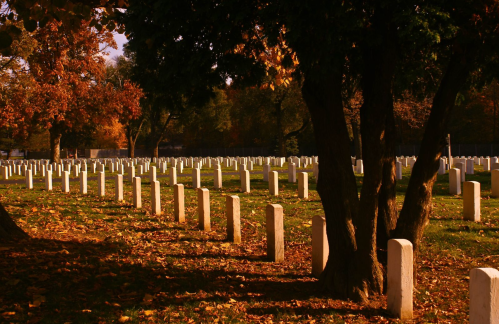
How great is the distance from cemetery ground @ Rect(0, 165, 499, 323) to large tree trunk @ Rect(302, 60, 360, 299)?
377 mm

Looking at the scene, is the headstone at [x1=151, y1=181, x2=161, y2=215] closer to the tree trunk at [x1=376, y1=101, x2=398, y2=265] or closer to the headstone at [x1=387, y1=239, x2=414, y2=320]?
the tree trunk at [x1=376, y1=101, x2=398, y2=265]

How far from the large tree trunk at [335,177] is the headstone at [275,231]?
1.51 metres

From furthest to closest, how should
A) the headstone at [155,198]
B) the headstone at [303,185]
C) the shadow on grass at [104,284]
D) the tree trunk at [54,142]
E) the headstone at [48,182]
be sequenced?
1. the tree trunk at [54,142]
2. the headstone at [48,182]
3. the headstone at [303,185]
4. the headstone at [155,198]
5. the shadow on grass at [104,284]

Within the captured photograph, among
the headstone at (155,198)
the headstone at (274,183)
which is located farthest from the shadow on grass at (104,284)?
the headstone at (274,183)

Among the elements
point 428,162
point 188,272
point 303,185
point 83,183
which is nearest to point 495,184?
point 303,185

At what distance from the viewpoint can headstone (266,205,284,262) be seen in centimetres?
736

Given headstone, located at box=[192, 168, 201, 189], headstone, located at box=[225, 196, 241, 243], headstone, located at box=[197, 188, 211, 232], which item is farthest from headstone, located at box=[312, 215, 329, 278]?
headstone, located at box=[192, 168, 201, 189]

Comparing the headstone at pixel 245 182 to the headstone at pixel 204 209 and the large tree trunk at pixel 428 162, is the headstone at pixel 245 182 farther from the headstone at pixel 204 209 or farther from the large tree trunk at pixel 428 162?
the large tree trunk at pixel 428 162

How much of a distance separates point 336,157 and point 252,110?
Answer: 39697mm

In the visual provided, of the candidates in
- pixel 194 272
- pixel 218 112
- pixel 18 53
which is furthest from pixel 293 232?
pixel 218 112

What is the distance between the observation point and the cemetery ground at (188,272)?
17.2ft

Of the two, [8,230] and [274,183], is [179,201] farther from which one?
[274,183]

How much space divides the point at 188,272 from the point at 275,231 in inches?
59.6

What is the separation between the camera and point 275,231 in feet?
24.2
